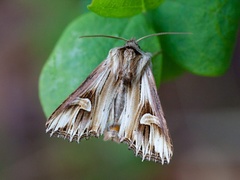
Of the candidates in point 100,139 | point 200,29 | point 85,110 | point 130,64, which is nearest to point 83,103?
point 85,110

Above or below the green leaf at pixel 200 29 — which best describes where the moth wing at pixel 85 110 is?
below

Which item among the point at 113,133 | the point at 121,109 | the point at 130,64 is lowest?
the point at 113,133

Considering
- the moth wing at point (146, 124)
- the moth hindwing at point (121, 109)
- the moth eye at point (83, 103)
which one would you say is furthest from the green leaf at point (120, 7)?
the moth eye at point (83, 103)

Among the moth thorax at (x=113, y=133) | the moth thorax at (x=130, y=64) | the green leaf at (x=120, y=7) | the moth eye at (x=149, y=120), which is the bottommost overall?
the moth thorax at (x=113, y=133)

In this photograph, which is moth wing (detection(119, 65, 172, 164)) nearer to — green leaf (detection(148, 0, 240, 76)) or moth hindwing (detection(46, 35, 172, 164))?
moth hindwing (detection(46, 35, 172, 164))

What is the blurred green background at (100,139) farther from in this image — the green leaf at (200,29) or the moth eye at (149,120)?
the moth eye at (149,120)

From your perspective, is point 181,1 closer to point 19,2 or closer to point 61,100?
point 61,100

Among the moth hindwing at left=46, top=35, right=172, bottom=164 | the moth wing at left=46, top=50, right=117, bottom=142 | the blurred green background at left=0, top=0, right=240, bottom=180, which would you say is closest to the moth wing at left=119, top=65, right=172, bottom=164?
the moth hindwing at left=46, top=35, right=172, bottom=164

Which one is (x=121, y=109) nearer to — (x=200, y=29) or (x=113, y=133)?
(x=113, y=133)
